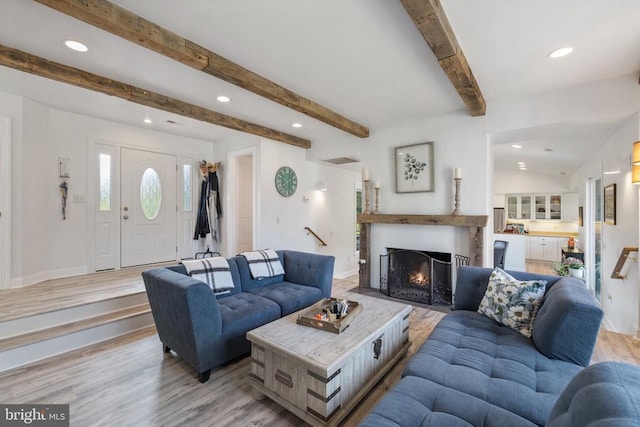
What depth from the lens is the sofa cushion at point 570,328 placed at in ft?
5.17

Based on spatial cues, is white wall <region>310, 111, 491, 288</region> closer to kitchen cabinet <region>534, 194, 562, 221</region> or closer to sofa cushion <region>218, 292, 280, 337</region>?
sofa cushion <region>218, 292, 280, 337</region>

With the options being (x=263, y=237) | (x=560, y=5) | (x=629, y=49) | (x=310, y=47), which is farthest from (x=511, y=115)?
(x=263, y=237)

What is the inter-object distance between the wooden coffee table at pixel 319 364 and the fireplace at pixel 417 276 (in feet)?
6.50

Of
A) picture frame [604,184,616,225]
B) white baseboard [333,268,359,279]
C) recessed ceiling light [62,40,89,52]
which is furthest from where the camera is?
white baseboard [333,268,359,279]

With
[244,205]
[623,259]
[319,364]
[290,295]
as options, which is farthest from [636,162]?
[244,205]

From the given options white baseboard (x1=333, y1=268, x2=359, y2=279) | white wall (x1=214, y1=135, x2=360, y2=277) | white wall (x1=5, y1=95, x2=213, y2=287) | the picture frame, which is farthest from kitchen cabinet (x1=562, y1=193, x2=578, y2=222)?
white wall (x1=5, y1=95, x2=213, y2=287)

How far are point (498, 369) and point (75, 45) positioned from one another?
373 centimetres

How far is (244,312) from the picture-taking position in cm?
245

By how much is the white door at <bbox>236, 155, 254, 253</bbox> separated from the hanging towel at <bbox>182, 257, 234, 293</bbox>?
109 inches

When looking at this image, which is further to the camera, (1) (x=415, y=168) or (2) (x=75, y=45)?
(1) (x=415, y=168)

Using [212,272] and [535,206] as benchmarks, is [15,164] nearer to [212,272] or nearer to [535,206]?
[212,272]

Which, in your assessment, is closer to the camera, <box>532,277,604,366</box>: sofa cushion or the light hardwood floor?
<box>532,277,604,366</box>: sofa cushion

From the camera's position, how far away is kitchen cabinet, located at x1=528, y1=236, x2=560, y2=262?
7316 millimetres

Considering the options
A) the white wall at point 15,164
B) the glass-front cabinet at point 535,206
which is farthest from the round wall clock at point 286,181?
the glass-front cabinet at point 535,206
